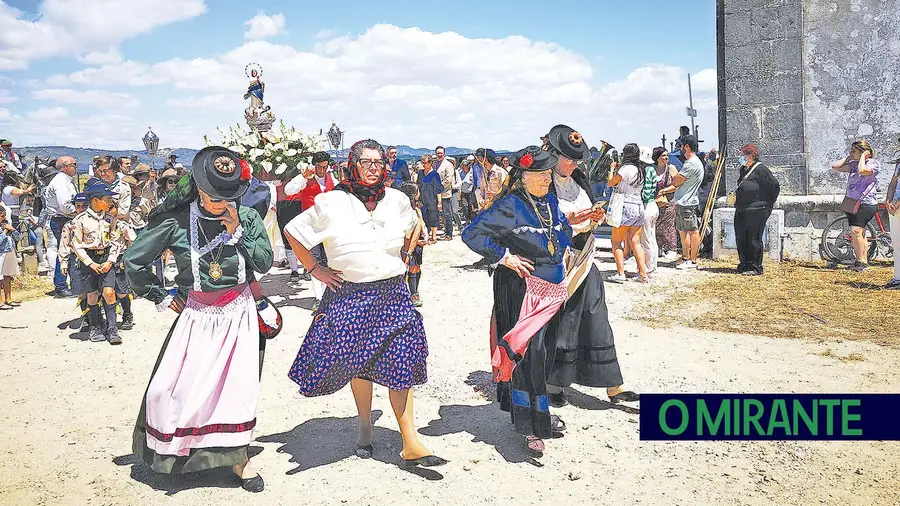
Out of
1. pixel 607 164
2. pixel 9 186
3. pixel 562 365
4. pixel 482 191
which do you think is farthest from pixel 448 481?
pixel 9 186

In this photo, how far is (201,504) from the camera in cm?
389

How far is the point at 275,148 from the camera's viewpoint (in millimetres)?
9688

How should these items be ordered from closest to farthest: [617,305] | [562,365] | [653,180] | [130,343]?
[562,365] < [130,343] < [617,305] < [653,180]

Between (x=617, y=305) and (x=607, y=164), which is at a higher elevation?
(x=607, y=164)

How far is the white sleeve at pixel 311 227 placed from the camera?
13.5ft

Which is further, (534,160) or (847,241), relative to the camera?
(847,241)

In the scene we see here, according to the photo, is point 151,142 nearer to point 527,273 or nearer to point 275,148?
point 275,148

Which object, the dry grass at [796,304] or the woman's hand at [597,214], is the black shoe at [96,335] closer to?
the woman's hand at [597,214]

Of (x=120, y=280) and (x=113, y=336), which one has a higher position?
(x=120, y=280)

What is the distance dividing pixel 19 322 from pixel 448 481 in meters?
7.25

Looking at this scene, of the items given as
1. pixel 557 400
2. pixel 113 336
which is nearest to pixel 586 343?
pixel 557 400

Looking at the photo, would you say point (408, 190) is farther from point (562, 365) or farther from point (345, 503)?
point (345, 503)

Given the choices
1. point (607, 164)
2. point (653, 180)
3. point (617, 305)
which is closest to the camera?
point (607, 164)

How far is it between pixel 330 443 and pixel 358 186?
1766 millimetres
